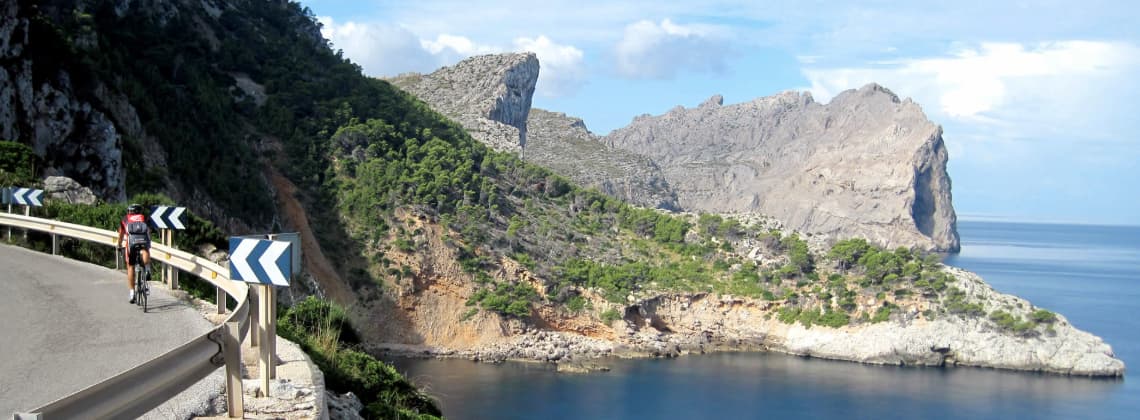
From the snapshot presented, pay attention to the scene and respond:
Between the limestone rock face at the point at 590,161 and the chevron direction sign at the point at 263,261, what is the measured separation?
341ft

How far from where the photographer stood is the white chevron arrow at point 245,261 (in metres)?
6.48

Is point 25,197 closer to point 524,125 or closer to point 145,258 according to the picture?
point 145,258

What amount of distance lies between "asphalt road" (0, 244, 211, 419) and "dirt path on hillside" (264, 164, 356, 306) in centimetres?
3855

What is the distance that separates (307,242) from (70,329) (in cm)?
4473

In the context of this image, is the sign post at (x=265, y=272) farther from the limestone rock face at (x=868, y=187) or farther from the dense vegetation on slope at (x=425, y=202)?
the limestone rock face at (x=868, y=187)

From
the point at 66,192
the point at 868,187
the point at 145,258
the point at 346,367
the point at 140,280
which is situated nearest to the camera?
the point at 346,367

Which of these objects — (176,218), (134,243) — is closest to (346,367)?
(134,243)

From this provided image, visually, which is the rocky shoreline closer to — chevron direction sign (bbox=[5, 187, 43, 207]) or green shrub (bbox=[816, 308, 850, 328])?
green shrub (bbox=[816, 308, 850, 328])

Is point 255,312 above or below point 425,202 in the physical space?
below

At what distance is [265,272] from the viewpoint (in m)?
6.47

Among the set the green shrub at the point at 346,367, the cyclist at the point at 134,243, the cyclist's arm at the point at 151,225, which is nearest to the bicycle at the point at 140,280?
the cyclist at the point at 134,243

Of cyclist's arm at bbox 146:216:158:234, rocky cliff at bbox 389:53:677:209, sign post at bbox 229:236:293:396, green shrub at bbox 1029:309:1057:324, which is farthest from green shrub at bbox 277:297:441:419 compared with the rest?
rocky cliff at bbox 389:53:677:209

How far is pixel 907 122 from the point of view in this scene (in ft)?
606

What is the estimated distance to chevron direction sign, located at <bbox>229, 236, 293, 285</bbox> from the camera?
6.39 metres
